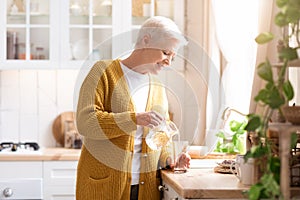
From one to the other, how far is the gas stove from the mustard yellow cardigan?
1310mm

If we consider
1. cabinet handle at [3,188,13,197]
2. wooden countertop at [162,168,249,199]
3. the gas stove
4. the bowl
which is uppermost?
the bowl

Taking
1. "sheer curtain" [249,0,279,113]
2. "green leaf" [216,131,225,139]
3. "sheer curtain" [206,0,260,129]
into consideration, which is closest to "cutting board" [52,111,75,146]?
"sheer curtain" [206,0,260,129]

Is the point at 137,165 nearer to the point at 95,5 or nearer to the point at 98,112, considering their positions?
the point at 98,112

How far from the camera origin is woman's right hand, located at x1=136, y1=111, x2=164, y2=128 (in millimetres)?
2691

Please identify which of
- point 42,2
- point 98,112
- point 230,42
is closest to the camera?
point 98,112

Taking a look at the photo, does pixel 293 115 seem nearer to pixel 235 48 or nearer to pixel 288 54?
pixel 288 54

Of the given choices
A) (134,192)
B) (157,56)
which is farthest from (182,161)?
(157,56)

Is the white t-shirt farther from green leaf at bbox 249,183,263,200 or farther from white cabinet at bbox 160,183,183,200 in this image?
green leaf at bbox 249,183,263,200

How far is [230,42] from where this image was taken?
12.7ft

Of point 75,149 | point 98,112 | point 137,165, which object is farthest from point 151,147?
point 75,149

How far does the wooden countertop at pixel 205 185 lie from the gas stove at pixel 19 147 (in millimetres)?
1516

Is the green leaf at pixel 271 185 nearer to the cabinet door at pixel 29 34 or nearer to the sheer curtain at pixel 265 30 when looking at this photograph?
the sheer curtain at pixel 265 30

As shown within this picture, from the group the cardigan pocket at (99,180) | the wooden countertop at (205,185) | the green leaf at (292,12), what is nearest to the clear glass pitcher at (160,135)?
the wooden countertop at (205,185)

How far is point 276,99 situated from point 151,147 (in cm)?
122
